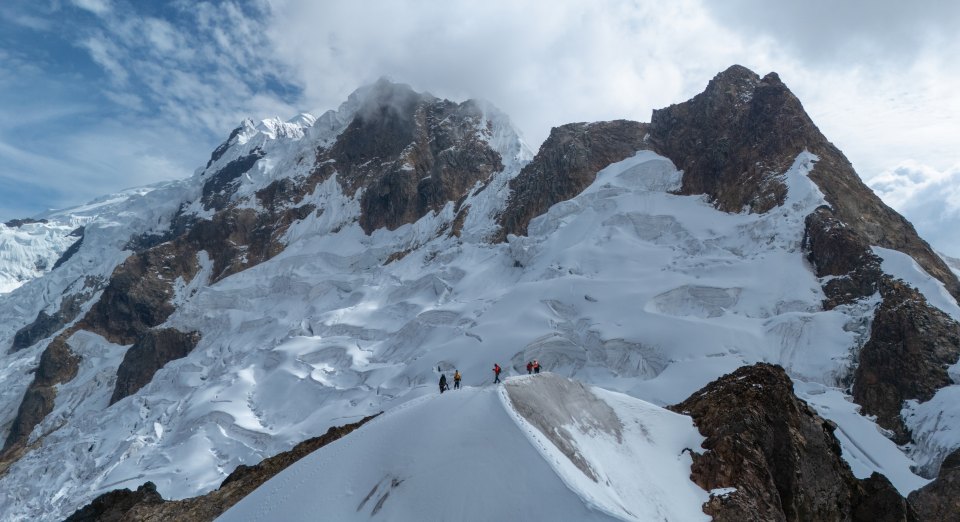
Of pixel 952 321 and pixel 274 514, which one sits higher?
pixel 274 514

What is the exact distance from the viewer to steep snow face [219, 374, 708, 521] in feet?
48.7

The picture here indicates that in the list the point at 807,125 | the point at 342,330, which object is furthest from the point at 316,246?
the point at 807,125

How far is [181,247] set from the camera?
135 metres

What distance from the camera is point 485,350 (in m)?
58.6

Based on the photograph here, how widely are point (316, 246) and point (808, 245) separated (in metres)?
80.6

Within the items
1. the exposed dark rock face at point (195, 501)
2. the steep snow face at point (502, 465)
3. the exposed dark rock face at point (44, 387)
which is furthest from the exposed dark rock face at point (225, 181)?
the steep snow face at point (502, 465)

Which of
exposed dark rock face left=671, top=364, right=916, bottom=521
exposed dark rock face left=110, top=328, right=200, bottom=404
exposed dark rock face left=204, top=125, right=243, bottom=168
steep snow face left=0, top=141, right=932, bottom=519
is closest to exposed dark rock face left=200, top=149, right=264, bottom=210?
exposed dark rock face left=204, top=125, right=243, bottom=168

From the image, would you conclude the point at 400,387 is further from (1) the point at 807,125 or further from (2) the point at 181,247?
(2) the point at 181,247

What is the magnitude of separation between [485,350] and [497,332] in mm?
2975

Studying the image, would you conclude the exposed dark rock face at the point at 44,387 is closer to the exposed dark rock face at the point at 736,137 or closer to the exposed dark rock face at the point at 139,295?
the exposed dark rock face at the point at 139,295

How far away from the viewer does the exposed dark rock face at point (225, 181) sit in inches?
6216

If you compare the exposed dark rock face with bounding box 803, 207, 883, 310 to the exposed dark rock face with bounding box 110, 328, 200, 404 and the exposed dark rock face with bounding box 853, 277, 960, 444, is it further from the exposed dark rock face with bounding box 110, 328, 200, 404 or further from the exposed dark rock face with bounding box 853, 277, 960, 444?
the exposed dark rock face with bounding box 110, 328, 200, 404

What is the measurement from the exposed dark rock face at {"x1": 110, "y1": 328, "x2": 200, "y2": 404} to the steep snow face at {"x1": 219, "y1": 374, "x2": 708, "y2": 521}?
92.6 meters

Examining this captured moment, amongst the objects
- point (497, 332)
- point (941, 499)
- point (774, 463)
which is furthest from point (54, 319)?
point (941, 499)
